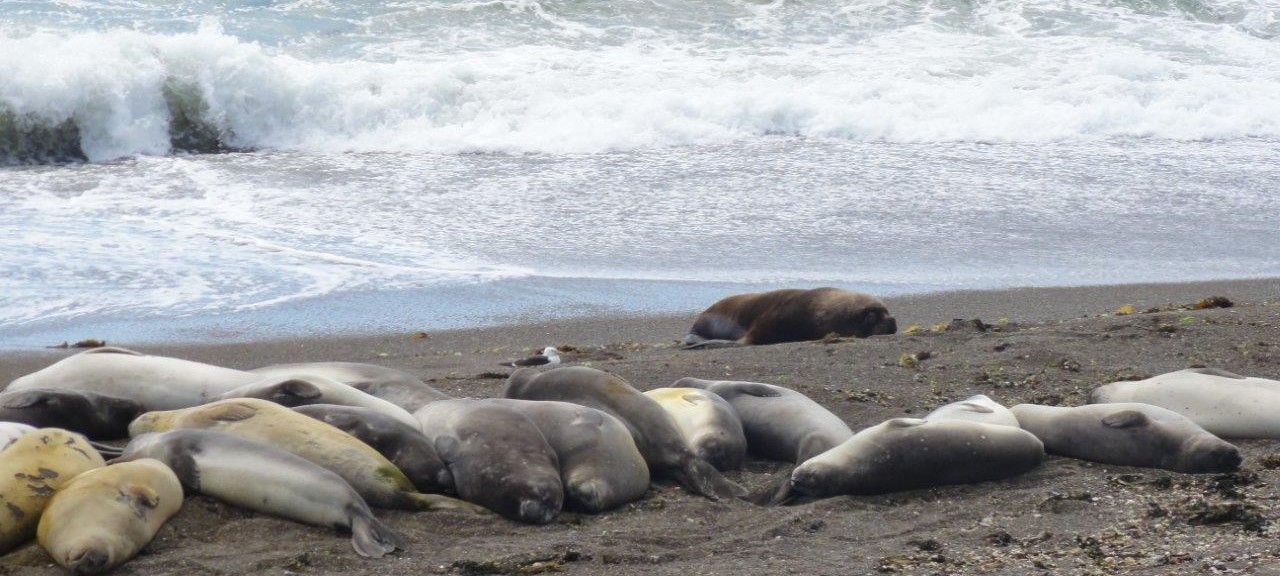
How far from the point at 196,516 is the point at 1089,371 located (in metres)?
4.44

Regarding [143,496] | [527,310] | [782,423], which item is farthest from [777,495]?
[527,310]

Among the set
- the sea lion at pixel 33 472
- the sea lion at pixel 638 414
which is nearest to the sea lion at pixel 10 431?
the sea lion at pixel 33 472

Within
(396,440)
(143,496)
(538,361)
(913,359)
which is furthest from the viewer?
(538,361)

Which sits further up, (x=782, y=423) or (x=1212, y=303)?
(x=1212, y=303)

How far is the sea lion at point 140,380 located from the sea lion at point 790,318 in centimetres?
327

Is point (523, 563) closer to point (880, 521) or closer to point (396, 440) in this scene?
point (396, 440)

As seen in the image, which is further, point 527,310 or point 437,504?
point 527,310

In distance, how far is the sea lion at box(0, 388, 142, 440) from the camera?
5117 millimetres

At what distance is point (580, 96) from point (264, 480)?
39.9 feet

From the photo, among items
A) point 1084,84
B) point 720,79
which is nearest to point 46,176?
point 720,79

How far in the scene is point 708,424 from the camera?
5547 millimetres

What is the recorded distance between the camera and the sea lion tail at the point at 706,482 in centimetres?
504

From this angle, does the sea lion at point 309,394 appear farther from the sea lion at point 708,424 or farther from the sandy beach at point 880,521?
the sea lion at point 708,424

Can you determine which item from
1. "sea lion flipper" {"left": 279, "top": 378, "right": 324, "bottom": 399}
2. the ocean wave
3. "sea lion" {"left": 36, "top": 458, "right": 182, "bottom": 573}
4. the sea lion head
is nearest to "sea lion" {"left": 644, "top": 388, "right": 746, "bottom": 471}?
"sea lion flipper" {"left": 279, "top": 378, "right": 324, "bottom": 399}
